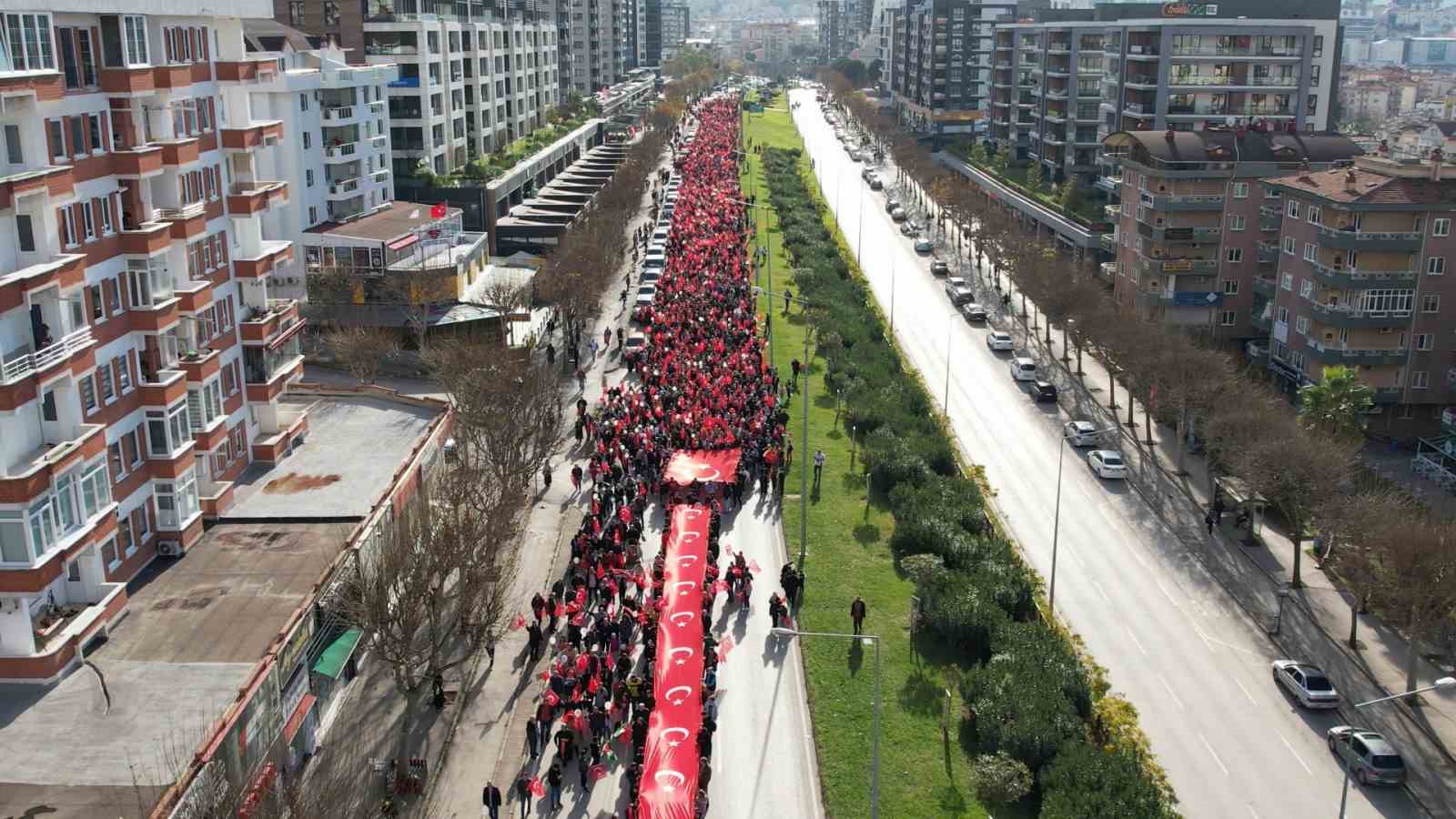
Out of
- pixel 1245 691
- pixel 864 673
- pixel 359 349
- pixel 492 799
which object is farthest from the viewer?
pixel 359 349

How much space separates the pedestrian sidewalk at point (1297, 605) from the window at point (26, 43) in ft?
134

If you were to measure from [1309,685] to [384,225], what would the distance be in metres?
59.0

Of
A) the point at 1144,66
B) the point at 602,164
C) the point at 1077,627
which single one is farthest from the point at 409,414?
the point at 602,164

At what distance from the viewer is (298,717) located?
3347 cm

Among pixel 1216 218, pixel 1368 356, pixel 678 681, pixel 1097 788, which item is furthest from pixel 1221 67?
pixel 1097 788

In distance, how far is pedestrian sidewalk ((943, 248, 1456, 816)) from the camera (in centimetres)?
3784

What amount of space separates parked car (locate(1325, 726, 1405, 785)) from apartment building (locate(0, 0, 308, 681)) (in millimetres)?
33499

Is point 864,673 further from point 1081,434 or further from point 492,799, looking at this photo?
point 1081,434

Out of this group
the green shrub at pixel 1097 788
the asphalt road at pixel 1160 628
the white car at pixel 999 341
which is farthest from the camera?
the white car at pixel 999 341

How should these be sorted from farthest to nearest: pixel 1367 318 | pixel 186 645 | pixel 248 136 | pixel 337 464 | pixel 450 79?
pixel 450 79, pixel 1367 318, pixel 337 464, pixel 248 136, pixel 186 645

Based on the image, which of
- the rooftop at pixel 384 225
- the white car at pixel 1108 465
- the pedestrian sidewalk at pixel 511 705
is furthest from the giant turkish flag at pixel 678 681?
the rooftop at pixel 384 225

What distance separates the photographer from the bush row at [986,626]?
3166cm

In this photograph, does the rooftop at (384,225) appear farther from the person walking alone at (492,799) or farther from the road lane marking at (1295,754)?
the road lane marking at (1295,754)

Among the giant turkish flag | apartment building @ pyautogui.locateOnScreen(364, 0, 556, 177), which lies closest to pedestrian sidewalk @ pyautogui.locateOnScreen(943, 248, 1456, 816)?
the giant turkish flag
